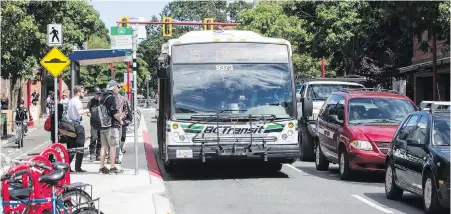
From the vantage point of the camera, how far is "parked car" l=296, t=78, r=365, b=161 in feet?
64.4

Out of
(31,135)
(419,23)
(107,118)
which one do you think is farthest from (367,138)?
(31,135)

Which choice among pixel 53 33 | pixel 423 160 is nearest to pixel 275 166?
pixel 53 33

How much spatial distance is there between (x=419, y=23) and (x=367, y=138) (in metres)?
8.29

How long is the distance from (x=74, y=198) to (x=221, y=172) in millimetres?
9429

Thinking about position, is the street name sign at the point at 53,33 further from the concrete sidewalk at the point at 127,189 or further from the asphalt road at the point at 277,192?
the asphalt road at the point at 277,192

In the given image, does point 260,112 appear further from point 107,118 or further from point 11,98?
point 11,98

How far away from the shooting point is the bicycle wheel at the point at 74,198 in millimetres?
7645

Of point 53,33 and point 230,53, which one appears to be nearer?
point 230,53

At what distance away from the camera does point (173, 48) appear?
51.0ft

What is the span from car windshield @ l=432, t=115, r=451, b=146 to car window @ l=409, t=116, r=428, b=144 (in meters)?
0.17

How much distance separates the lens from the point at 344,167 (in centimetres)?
1502

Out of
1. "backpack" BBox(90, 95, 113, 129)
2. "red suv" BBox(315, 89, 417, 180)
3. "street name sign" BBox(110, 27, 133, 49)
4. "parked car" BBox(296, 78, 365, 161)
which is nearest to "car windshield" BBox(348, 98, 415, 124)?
"red suv" BBox(315, 89, 417, 180)

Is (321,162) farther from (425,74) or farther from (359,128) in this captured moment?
(425,74)

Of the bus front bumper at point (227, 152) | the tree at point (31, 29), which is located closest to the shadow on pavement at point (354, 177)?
the bus front bumper at point (227, 152)
